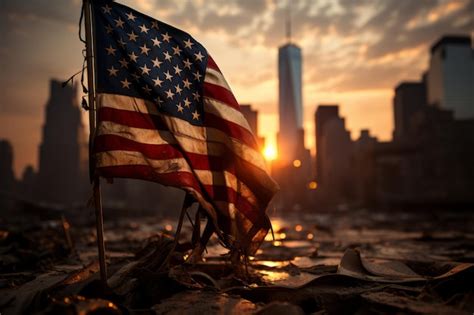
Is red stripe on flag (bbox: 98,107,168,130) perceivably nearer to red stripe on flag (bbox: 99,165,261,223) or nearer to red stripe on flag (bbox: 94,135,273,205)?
red stripe on flag (bbox: 94,135,273,205)

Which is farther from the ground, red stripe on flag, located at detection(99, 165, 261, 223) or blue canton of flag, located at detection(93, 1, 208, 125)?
blue canton of flag, located at detection(93, 1, 208, 125)

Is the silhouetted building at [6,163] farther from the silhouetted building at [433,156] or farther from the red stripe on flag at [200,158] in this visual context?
the red stripe on flag at [200,158]

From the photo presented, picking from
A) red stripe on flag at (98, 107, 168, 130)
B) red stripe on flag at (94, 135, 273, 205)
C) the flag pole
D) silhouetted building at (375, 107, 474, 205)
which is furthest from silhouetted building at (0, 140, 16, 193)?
red stripe on flag at (94, 135, 273, 205)

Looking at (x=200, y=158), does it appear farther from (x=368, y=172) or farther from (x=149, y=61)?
(x=368, y=172)

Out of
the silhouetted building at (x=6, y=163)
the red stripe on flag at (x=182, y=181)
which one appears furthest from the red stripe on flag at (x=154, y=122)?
the silhouetted building at (x=6, y=163)

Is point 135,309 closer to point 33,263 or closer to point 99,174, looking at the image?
point 99,174

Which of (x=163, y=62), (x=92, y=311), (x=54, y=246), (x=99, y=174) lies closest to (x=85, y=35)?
(x=163, y=62)

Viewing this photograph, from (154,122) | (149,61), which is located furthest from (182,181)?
(149,61)
